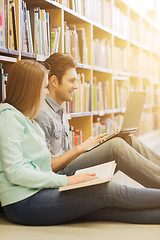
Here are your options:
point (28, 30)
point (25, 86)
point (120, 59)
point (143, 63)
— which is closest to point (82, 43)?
point (28, 30)

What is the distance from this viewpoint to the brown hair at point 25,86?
155 centimetres

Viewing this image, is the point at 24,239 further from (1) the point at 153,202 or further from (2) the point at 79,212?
(1) the point at 153,202

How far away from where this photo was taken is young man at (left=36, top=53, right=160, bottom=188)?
1.89 metres

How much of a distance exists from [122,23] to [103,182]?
342cm

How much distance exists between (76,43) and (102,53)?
791mm

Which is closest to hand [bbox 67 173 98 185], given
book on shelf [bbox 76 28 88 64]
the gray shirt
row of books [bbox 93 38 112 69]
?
the gray shirt

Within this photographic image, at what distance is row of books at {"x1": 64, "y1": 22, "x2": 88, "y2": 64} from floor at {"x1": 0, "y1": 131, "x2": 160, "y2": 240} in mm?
1687

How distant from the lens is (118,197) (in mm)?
1523

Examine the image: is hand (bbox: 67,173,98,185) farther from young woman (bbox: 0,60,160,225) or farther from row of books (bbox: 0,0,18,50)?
Answer: row of books (bbox: 0,0,18,50)

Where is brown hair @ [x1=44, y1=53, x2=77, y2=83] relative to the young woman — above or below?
above

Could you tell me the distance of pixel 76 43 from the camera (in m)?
3.16

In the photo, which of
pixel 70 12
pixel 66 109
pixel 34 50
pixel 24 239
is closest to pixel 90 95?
pixel 66 109

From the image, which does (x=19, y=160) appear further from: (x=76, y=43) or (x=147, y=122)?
(x=147, y=122)

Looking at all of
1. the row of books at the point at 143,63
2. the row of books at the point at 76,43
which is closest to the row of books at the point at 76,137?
the row of books at the point at 76,43
